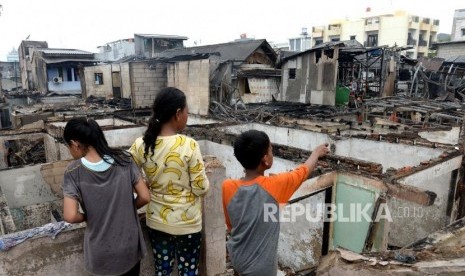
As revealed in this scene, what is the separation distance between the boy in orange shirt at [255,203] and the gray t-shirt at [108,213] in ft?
1.92

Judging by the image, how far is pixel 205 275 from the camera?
113 inches

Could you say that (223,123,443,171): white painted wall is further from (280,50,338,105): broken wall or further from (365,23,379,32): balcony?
(365,23,379,32): balcony

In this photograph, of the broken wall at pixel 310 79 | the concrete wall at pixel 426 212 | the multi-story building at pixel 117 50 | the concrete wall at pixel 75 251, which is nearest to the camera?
the concrete wall at pixel 75 251

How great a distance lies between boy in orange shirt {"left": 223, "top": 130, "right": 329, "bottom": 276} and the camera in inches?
77.0

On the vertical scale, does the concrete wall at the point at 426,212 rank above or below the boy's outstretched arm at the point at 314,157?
below

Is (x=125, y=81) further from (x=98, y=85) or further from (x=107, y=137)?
(x=107, y=137)

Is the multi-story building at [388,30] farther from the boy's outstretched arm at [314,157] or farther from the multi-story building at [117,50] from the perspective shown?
the boy's outstretched arm at [314,157]

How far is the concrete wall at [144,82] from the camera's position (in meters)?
17.2

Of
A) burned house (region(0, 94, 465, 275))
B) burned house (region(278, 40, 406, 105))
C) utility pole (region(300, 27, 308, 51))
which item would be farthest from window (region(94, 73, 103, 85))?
utility pole (region(300, 27, 308, 51))

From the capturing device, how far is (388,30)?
36.8m

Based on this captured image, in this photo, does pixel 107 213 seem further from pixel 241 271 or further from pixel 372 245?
pixel 372 245

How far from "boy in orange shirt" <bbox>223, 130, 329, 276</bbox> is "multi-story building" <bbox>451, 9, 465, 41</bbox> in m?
36.7

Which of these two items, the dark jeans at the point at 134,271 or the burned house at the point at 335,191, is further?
the burned house at the point at 335,191

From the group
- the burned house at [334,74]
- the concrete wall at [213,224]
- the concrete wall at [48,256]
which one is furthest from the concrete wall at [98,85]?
the concrete wall at [48,256]
